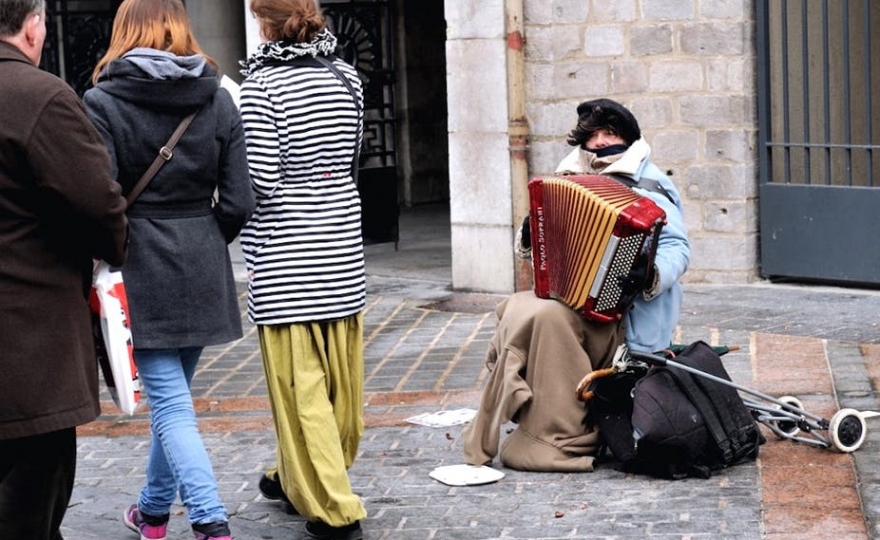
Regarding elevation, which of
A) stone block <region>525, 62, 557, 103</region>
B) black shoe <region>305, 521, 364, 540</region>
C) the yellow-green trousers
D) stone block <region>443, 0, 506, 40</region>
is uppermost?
stone block <region>443, 0, 506, 40</region>

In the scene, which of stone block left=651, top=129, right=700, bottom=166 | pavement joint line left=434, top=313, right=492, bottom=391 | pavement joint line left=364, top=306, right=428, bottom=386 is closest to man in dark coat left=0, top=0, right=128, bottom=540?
pavement joint line left=434, top=313, right=492, bottom=391

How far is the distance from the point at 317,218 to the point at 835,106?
5833 millimetres

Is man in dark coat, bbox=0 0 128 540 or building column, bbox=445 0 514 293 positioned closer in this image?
man in dark coat, bbox=0 0 128 540

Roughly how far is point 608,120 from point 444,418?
64.7 inches

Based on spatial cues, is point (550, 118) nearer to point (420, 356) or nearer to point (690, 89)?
point (690, 89)

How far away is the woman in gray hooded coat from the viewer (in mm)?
4867

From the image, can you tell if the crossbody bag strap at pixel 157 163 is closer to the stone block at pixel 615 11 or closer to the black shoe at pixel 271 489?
the black shoe at pixel 271 489

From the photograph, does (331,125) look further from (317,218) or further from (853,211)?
(853,211)

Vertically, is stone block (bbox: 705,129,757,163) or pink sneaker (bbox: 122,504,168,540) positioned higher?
stone block (bbox: 705,129,757,163)

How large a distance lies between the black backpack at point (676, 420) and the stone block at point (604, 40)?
422cm

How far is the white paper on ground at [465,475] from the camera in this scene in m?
5.91

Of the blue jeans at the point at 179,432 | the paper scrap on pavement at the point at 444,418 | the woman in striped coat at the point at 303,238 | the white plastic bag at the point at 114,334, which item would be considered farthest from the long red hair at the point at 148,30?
the paper scrap on pavement at the point at 444,418

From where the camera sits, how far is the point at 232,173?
4996 millimetres

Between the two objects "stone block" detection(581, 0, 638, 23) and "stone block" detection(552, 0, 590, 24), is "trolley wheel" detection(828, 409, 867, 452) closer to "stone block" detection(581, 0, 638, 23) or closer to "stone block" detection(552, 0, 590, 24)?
"stone block" detection(581, 0, 638, 23)
